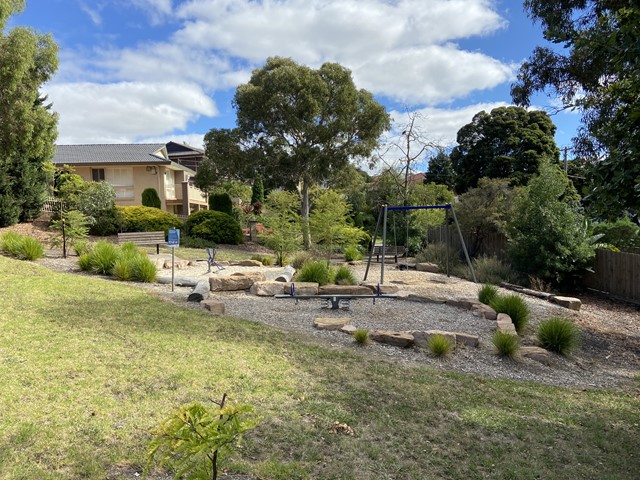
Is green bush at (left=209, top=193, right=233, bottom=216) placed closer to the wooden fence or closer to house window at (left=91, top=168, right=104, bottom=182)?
house window at (left=91, top=168, right=104, bottom=182)

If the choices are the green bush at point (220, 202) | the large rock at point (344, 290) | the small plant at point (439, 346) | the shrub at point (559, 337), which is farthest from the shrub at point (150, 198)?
the shrub at point (559, 337)

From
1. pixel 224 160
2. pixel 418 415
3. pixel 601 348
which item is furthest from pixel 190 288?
pixel 224 160

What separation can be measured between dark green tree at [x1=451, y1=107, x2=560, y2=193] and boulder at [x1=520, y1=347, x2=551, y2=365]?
29.2 m

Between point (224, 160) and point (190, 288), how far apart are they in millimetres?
15607

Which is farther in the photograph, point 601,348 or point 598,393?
point 601,348

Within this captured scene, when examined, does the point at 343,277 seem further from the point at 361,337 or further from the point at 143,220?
the point at 143,220

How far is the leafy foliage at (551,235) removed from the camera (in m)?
12.6

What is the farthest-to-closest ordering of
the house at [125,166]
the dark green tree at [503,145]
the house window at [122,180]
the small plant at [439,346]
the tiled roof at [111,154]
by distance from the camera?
1. the dark green tree at [503,145]
2. the house window at [122,180]
3. the house at [125,166]
4. the tiled roof at [111,154]
5. the small plant at [439,346]

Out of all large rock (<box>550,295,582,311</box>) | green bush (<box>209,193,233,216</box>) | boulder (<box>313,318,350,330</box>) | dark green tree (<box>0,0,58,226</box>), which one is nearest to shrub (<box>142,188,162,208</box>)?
green bush (<box>209,193,233,216</box>)

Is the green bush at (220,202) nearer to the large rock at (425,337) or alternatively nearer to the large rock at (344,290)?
the large rock at (344,290)

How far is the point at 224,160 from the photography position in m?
24.6

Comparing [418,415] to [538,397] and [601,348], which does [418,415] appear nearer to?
[538,397]

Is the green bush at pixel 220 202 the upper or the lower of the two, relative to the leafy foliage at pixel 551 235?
upper

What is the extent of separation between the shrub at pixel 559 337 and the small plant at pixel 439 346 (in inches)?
72.0
